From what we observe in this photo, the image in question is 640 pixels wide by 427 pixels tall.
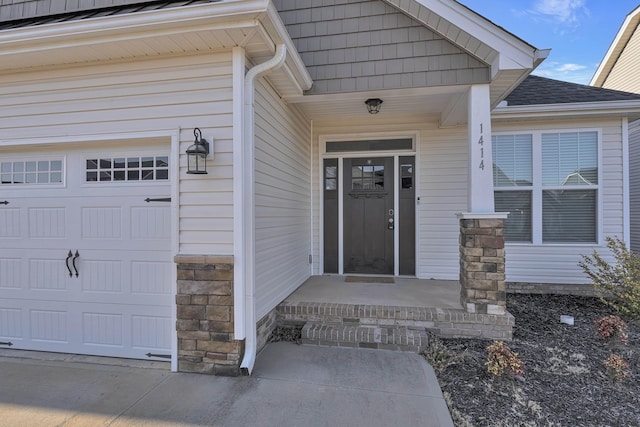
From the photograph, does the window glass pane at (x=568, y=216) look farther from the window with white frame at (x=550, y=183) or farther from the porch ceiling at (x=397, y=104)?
the porch ceiling at (x=397, y=104)

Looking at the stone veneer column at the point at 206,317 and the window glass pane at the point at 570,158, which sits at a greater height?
the window glass pane at the point at 570,158

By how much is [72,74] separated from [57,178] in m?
0.98

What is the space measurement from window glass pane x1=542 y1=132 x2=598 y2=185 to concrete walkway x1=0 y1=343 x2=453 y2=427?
3.68 metres

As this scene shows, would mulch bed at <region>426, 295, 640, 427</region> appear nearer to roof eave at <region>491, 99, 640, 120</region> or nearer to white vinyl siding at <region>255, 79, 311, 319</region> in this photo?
white vinyl siding at <region>255, 79, 311, 319</region>

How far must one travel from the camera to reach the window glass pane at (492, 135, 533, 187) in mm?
4957

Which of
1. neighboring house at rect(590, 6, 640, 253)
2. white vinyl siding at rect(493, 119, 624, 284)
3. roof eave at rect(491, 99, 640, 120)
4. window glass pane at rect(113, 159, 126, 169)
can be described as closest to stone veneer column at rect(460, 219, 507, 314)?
white vinyl siding at rect(493, 119, 624, 284)

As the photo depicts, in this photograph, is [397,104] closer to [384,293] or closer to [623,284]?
[384,293]

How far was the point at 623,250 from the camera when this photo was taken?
423 cm

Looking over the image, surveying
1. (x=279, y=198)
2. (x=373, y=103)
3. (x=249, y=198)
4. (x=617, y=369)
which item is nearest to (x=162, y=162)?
(x=249, y=198)

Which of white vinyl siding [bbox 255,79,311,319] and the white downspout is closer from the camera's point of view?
the white downspout

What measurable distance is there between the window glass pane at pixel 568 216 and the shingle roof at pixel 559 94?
1295 mm

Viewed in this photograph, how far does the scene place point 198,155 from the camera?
8.86 ft

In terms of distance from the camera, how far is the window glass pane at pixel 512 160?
16.3 ft

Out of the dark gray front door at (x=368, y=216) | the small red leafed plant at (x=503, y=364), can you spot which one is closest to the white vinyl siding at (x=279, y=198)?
the dark gray front door at (x=368, y=216)
